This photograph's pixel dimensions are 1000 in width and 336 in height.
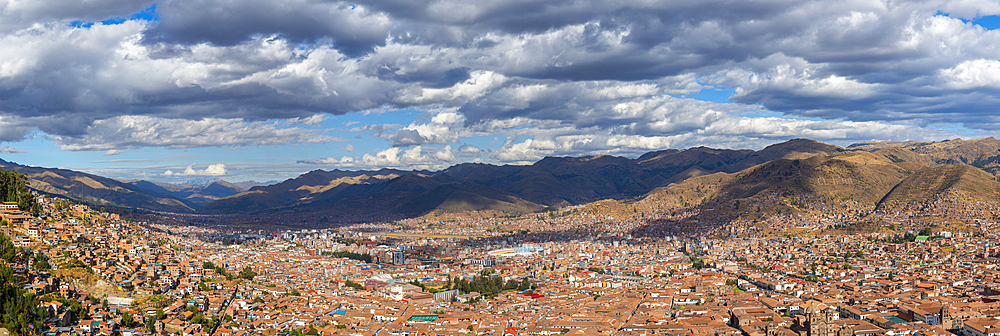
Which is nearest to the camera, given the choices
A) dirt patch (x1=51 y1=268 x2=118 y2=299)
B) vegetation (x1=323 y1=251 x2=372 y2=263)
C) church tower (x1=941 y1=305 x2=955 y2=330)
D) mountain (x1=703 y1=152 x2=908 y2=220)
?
church tower (x1=941 y1=305 x2=955 y2=330)

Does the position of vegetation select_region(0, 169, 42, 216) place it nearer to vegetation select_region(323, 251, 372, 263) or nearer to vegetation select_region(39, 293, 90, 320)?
vegetation select_region(39, 293, 90, 320)

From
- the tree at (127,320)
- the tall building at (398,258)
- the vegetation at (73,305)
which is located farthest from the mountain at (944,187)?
the vegetation at (73,305)

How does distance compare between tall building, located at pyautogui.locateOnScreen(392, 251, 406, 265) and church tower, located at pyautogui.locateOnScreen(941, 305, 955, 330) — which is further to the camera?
tall building, located at pyautogui.locateOnScreen(392, 251, 406, 265)

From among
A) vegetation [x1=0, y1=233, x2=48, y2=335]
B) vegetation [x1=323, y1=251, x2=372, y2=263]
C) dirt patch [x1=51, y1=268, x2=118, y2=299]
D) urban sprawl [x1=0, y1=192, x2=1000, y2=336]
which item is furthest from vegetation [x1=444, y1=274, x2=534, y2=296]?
vegetation [x1=0, y1=233, x2=48, y2=335]

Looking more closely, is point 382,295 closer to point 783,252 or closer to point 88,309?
point 88,309

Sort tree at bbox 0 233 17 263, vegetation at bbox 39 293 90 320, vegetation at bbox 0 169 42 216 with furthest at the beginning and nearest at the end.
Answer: vegetation at bbox 0 169 42 216 → tree at bbox 0 233 17 263 → vegetation at bbox 39 293 90 320

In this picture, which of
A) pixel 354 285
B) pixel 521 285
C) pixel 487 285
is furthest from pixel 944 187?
pixel 354 285

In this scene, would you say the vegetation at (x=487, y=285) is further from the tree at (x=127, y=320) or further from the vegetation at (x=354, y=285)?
the tree at (x=127, y=320)

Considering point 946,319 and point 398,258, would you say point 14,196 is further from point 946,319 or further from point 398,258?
point 946,319

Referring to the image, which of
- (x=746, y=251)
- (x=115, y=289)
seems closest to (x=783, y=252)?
(x=746, y=251)
